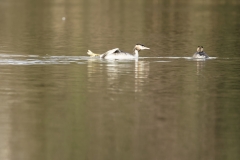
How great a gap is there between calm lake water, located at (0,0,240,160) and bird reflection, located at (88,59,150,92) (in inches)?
Answer: 1.3

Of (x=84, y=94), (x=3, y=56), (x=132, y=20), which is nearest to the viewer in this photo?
(x=84, y=94)

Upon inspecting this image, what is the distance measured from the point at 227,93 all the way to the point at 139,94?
244cm

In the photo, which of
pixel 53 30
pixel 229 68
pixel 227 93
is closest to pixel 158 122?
pixel 227 93

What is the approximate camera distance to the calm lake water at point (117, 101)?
16.1 m

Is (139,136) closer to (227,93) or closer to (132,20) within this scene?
(227,93)

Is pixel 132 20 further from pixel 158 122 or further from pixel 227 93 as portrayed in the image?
pixel 158 122

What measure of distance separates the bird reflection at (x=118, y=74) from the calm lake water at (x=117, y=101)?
0.03 meters

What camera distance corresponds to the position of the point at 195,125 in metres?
18.5

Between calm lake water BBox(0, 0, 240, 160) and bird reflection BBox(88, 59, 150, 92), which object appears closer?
calm lake water BBox(0, 0, 240, 160)

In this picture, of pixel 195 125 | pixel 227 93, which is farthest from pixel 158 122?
pixel 227 93

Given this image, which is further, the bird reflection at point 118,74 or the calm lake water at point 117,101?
the bird reflection at point 118,74

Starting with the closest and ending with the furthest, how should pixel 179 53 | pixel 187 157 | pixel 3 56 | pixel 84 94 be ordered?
pixel 187 157, pixel 84 94, pixel 3 56, pixel 179 53

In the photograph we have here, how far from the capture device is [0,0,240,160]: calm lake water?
52.9 feet

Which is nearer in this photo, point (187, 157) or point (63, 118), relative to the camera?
point (187, 157)
